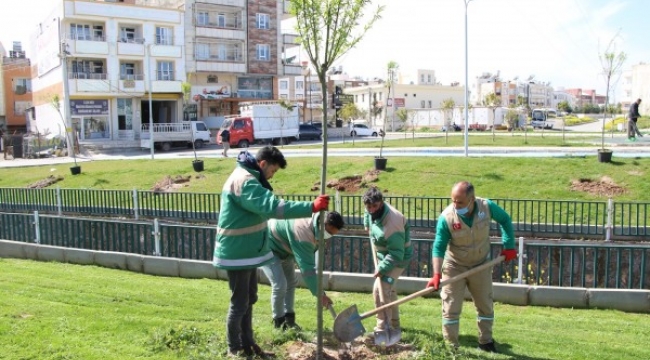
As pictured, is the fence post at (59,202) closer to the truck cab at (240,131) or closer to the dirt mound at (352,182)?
the dirt mound at (352,182)

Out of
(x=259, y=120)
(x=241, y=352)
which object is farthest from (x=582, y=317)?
(x=259, y=120)

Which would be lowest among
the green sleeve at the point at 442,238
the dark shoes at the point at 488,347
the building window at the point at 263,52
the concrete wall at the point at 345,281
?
the concrete wall at the point at 345,281

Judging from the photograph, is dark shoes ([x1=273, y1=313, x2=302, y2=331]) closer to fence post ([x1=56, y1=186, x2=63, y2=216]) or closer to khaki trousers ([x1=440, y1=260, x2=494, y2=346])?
khaki trousers ([x1=440, y1=260, x2=494, y2=346])

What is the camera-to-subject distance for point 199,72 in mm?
49562

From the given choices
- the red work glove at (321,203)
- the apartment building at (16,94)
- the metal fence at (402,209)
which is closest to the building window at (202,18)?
the apartment building at (16,94)

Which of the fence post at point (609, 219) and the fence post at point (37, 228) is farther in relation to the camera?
the fence post at point (37, 228)

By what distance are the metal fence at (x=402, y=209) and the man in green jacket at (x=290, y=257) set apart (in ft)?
19.1

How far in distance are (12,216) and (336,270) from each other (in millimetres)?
6924

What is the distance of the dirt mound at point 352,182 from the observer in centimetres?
1734

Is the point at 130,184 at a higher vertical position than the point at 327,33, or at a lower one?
lower

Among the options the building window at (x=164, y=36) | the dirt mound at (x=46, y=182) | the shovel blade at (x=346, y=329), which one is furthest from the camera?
the building window at (x=164, y=36)

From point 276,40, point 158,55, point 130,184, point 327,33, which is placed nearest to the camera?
point 327,33

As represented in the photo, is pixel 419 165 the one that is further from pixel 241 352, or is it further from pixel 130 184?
pixel 241 352

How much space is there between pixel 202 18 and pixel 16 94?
937 inches
